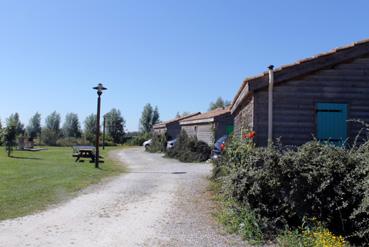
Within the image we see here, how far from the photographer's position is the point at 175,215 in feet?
30.6

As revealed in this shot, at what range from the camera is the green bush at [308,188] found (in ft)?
23.8

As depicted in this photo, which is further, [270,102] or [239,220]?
[270,102]

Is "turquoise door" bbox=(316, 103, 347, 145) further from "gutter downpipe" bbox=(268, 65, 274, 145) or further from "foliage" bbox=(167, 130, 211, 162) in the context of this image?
"foliage" bbox=(167, 130, 211, 162)

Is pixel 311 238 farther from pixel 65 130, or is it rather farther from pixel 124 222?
pixel 65 130

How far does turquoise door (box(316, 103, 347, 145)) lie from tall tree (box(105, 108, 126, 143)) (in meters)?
61.5

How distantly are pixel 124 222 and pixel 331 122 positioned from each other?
246 inches

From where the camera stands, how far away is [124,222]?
8.55 meters

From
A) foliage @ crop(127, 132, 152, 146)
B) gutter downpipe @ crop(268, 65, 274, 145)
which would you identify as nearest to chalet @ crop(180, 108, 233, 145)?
gutter downpipe @ crop(268, 65, 274, 145)

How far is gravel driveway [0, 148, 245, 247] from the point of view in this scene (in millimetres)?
7230

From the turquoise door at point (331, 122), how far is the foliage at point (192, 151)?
553 inches

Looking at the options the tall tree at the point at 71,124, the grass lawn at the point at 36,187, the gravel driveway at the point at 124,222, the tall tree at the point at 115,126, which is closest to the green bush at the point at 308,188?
the gravel driveway at the point at 124,222

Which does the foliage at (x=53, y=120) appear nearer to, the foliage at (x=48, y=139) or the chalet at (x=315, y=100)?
the foliage at (x=48, y=139)

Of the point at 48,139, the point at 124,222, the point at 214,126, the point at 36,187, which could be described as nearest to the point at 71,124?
the point at 48,139

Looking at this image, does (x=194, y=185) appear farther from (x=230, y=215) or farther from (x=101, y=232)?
(x=101, y=232)
